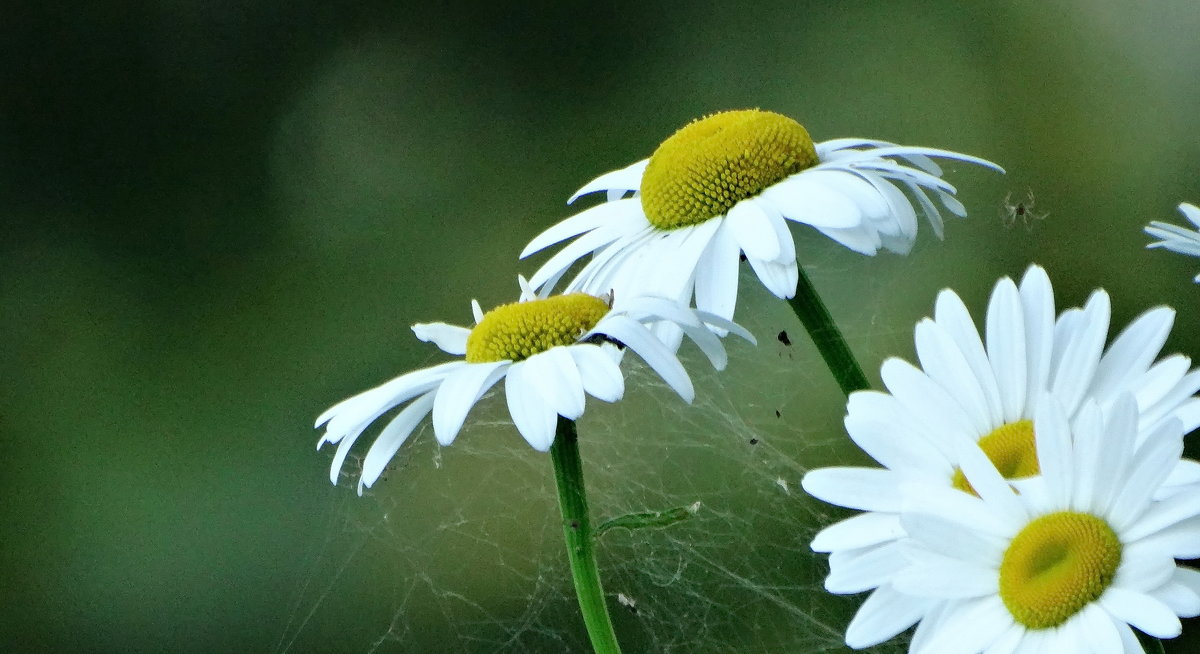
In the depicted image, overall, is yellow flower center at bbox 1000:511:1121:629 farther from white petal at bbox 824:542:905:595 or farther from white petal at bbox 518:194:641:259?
white petal at bbox 518:194:641:259

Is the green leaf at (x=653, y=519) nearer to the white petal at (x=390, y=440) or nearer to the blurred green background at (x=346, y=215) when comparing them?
the white petal at (x=390, y=440)

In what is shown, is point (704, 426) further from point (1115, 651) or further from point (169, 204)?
point (169, 204)

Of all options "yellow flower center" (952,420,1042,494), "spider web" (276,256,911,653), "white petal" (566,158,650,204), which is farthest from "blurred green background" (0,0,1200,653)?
"yellow flower center" (952,420,1042,494)

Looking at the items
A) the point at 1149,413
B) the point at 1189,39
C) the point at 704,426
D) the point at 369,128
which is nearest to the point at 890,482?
the point at 1149,413

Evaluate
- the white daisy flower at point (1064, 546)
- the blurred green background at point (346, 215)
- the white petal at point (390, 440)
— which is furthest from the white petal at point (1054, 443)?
the blurred green background at point (346, 215)

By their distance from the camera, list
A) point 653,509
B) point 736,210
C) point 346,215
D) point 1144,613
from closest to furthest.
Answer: point 1144,613, point 736,210, point 653,509, point 346,215

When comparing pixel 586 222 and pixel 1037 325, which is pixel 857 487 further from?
pixel 586 222

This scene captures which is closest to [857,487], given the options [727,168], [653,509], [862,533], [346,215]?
[862,533]
